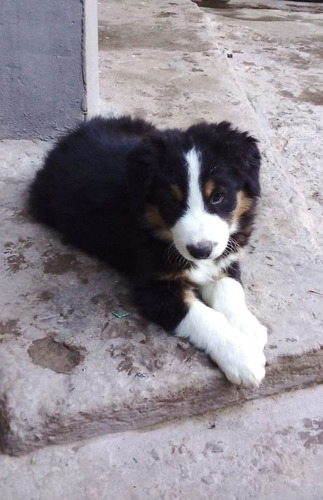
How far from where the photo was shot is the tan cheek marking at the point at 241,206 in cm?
286

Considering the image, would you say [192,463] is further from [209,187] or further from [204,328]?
[209,187]

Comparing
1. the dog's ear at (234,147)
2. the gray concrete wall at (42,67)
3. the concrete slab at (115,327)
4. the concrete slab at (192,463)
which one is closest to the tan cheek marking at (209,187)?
the dog's ear at (234,147)

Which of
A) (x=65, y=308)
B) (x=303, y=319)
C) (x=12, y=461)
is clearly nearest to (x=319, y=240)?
(x=303, y=319)

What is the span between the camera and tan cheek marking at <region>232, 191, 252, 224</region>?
9.39 feet

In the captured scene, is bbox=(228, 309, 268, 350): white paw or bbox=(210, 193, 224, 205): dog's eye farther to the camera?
bbox=(228, 309, 268, 350): white paw

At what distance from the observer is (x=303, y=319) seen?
299 centimetres

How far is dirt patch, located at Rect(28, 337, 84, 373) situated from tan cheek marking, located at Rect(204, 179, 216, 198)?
81 cm

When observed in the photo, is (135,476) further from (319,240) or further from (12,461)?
(319,240)

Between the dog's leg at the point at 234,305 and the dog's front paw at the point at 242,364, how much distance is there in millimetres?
94

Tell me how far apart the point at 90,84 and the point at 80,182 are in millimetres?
1231

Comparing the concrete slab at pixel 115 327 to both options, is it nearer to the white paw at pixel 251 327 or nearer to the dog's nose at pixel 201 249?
the white paw at pixel 251 327

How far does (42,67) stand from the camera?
4.16 metres

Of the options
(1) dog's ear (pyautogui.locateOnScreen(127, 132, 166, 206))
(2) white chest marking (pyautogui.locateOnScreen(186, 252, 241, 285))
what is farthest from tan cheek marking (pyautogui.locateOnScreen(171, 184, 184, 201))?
(2) white chest marking (pyautogui.locateOnScreen(186, 252, 241, 285))

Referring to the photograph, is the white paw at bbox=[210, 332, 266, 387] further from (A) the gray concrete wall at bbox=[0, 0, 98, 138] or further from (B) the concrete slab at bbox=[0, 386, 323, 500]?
(A) the gray concrete wall at bbox=[0, 0, 98, 138]
